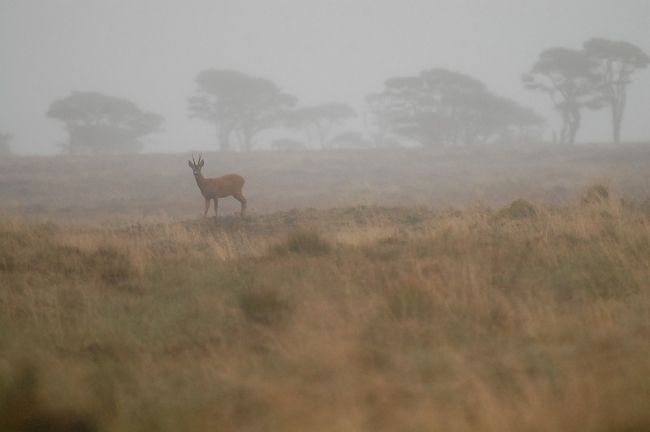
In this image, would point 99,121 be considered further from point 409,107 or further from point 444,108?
point 444,108

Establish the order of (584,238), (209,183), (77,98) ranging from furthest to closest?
(77,98) < (209,183) < (584,238)

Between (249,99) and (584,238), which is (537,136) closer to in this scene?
(249,99)

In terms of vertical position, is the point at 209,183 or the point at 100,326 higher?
the point at 209,183

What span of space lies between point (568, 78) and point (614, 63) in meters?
3.59

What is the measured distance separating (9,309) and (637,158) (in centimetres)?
3214

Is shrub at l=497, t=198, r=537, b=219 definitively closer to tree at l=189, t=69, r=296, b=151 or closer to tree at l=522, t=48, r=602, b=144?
tree at l=522, t=48, r=602, b=144

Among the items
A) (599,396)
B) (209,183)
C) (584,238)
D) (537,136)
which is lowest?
(599,396)

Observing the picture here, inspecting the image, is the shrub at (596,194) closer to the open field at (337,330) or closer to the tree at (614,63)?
the open field at (337,330)

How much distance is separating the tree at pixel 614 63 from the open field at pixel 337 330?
3712cm

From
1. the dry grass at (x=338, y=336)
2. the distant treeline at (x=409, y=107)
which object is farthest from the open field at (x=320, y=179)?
the distant treeline at (x=409, y=107)

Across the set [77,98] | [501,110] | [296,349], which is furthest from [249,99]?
[296,349]

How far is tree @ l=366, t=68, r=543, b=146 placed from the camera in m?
50.0

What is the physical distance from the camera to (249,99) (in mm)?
54250

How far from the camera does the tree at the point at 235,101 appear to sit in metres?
53.5
